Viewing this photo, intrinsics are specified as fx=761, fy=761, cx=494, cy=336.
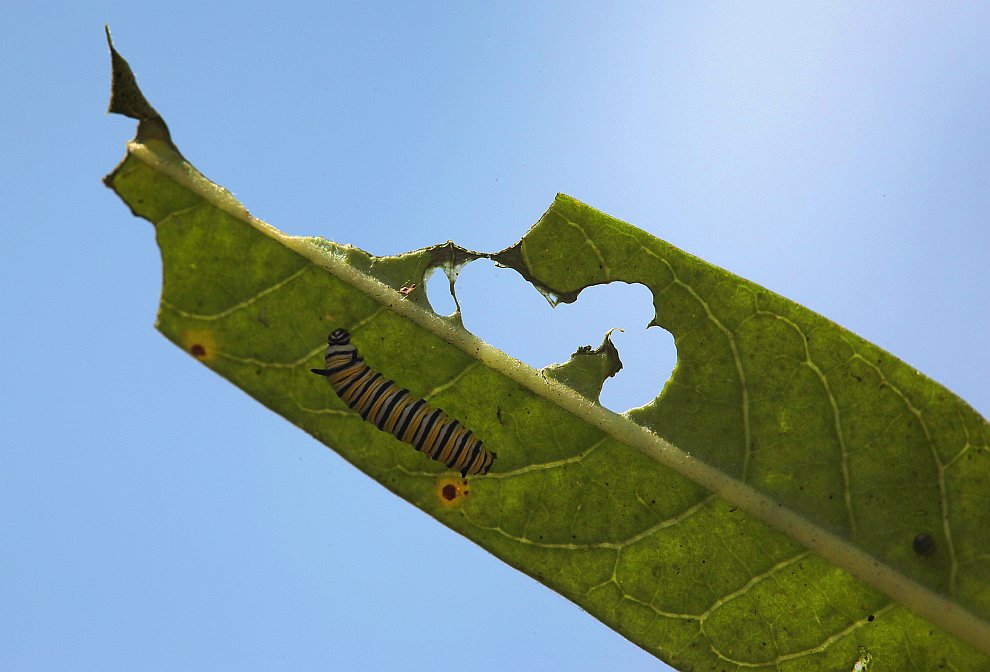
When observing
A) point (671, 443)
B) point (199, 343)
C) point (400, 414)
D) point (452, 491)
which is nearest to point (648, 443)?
point (671, 443)

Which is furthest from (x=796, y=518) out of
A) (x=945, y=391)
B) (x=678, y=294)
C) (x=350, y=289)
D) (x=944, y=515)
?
(x=350, y=289)

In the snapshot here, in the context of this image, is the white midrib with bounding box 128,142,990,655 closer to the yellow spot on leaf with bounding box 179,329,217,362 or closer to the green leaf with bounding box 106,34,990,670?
the green leaf with bounding box 106,34,990,670

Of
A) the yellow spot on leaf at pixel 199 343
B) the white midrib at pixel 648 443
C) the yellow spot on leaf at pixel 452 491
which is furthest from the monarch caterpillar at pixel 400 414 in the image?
the yellow spot on leaf at pixel 199 343

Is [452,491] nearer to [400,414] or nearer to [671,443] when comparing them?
[400,414]

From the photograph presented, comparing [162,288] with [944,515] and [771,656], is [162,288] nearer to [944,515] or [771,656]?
[771,656]

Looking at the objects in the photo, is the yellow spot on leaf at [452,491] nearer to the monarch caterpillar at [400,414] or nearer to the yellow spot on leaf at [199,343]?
the monarch caterpillar at [400,414]

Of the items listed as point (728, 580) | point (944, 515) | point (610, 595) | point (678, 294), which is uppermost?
point (678, 294)
